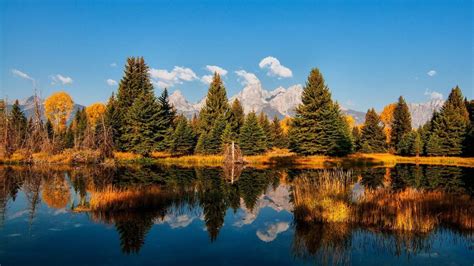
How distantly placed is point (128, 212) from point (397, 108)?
243ft

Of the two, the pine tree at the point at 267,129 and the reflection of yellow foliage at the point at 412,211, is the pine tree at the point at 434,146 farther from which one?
the reflection of yellow foliage at the point at 412,211

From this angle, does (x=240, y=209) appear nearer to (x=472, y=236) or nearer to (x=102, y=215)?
(x=102, y=215)

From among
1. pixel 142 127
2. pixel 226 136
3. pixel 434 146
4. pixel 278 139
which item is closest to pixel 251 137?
pixel 226 136

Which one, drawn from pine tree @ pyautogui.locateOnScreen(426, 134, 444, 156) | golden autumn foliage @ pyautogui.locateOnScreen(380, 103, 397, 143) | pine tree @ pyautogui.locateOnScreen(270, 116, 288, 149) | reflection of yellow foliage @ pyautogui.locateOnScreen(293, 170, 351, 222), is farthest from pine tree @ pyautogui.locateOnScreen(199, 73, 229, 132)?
golden autumn foliage @ pyautogui.locateOnScreen(380, 103, 397, 143)

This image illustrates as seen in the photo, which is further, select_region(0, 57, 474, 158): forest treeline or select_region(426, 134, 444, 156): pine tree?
select_region(426, 134, 444, 156): pine tree

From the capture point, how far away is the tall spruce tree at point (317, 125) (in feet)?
143

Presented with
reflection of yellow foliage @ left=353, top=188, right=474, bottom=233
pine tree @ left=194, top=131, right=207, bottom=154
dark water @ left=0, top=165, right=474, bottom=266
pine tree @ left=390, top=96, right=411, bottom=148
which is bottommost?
dark water @ left=0, top=165, right=474, bottom=266

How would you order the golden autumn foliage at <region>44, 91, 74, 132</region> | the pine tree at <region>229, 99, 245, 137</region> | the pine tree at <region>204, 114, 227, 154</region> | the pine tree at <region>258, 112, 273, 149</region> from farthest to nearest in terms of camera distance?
Answer: the golden autumn foliage at <region>44, 91, 74, 132</region> < the pine tree at <region>258, 112, 273, 149</region> < the pine tree at <region>229, 99, 245, 137</region> < the pine tree at <region>204, 114, 227, 154</region>

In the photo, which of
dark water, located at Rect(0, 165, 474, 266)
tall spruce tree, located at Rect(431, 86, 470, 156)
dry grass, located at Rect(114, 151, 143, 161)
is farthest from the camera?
tall spruce tree, located at Rect(431, 86, 470, 156)

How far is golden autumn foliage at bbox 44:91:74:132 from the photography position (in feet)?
233

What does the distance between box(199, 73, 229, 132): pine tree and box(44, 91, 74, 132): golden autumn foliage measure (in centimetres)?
3712

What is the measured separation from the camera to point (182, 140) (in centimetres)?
4653

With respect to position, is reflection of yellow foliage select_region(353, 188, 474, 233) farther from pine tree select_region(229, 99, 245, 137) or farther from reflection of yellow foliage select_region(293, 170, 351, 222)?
pine tree select_region(229, 99, 245, 137)

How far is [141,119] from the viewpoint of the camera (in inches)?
1769
